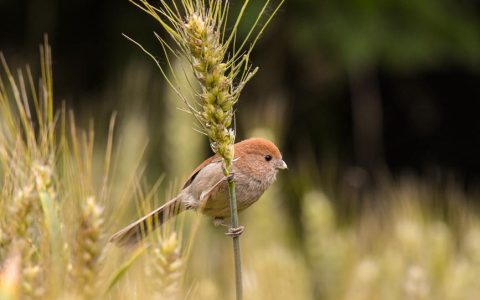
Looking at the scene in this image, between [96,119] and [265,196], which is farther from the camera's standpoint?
[96,119]

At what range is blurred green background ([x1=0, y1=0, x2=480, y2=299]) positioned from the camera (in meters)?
4.79

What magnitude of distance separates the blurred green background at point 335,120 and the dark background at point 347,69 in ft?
0.04

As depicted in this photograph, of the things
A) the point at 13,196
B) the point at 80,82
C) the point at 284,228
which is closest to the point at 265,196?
the point at 284,228

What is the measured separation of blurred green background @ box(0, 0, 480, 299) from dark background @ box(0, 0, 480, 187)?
0.01m

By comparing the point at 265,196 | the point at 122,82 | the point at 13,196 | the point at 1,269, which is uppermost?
the point at 122,82

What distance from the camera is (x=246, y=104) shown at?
882cm

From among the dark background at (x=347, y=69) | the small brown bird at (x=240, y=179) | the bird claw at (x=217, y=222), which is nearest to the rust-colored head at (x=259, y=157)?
the small brown bird at (x=240, y=179)

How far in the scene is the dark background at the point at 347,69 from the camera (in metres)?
7.86

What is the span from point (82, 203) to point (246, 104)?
6.61m

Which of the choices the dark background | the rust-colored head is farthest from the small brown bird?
the dark background

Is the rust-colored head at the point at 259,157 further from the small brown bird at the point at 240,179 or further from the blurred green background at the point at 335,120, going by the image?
the blurred green background at the point at 335,120

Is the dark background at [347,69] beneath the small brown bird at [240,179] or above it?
above

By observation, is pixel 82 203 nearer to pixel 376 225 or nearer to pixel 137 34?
pixel 376 225

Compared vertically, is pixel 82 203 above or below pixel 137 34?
below
